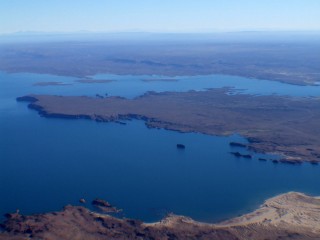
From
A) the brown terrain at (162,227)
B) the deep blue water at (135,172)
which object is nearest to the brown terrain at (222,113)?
the deep blue water at (135,172)

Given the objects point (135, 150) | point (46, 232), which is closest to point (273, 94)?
point (135, 150)

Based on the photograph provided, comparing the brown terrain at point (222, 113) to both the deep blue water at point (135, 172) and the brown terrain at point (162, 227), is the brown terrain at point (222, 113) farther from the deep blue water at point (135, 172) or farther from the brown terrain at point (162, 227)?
the brown terrain at point (162, 227)

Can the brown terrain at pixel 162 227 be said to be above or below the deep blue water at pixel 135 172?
above

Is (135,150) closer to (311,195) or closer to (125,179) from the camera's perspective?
(125,179)

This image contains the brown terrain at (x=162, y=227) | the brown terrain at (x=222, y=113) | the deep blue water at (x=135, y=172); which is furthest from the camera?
the brown terrain at (x=222, y=113)

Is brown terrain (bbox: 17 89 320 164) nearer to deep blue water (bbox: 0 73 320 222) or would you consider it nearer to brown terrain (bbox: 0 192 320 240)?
deep blue water (bbox: 0 73 320 222)
